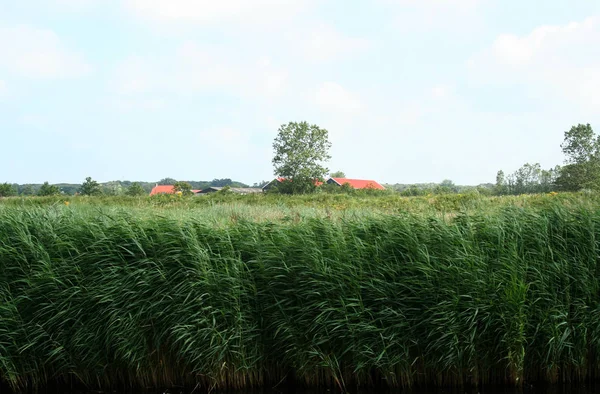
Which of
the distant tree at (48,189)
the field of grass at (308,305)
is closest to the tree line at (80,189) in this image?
the distant tree at (48,189)

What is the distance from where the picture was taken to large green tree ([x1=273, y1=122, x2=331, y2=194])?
1526 inches

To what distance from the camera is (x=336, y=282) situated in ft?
19.6

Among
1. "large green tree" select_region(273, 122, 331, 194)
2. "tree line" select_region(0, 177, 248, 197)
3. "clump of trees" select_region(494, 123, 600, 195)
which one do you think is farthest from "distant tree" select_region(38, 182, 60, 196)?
"clump of trees" select_region(494, 123, 600, 195)

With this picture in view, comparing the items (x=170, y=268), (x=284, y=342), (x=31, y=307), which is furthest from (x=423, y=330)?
(x=31, y=307)

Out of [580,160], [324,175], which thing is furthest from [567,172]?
[324,175]

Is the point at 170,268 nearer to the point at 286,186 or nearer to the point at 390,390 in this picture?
the point at 390,390

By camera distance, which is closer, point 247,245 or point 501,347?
point 501,347

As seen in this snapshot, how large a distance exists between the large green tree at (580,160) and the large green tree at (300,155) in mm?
17923

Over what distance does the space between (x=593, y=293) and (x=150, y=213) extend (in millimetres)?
6251

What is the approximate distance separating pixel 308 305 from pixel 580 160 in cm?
3084

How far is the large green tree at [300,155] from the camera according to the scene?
38750mm

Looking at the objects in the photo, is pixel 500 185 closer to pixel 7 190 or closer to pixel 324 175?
pixel 324 175

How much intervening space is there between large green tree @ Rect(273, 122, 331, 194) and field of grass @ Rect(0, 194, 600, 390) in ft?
105

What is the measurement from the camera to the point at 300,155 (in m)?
39.7
